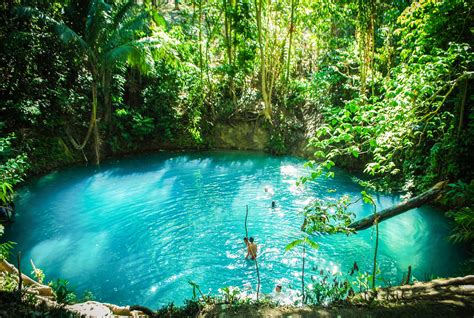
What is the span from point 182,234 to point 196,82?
10.3m

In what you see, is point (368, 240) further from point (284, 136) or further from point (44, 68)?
point (44, 68)

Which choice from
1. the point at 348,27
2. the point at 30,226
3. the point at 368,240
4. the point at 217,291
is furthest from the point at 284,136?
the point at 30,226

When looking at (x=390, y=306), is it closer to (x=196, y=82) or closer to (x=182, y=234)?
(x=182, y=234)

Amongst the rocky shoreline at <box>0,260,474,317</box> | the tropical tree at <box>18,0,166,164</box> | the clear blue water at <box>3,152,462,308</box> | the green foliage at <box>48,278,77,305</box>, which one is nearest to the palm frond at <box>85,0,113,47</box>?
the tropical tree at <box>18,0,166,164</box>

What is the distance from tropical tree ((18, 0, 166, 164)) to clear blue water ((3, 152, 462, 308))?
409 cm

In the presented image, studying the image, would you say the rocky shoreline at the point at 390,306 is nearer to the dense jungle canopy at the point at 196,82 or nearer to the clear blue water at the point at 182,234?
the clear blue water at the point at 182,234

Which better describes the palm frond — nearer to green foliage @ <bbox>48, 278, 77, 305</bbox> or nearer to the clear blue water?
the clear blue water

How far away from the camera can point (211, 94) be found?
16.4 meters

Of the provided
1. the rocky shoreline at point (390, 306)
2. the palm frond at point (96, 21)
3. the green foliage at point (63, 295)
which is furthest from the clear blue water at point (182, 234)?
the palm frond at point (96, 21)

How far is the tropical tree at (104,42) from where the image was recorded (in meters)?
11.7

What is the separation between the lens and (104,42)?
12.8 meters

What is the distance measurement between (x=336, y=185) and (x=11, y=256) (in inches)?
427

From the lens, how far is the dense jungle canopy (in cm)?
1012

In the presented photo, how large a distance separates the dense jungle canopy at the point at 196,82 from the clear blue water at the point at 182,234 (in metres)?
1.36
